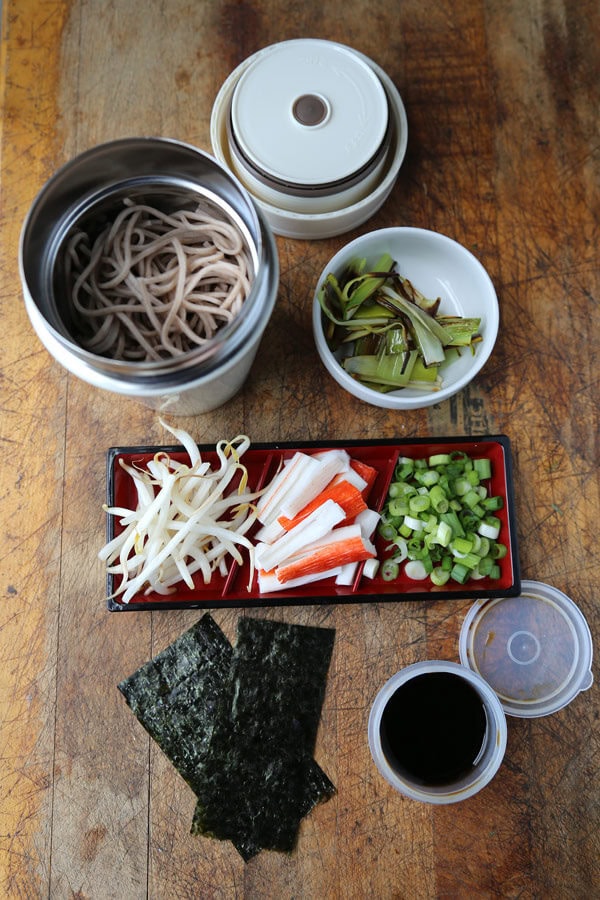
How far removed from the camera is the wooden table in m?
1.63

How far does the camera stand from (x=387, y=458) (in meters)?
1.69

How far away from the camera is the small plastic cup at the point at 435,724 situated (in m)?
1.58

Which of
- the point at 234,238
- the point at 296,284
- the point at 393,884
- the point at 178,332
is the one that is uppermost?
the point at 234,238

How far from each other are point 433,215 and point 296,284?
0.38 meters

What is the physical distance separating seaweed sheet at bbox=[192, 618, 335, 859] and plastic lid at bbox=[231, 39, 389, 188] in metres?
1.03

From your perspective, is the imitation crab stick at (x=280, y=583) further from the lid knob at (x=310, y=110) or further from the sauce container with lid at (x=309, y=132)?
the lid knob at (x=310, y=110)

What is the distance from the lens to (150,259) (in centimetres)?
153

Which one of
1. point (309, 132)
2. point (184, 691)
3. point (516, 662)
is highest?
point (309, 132)

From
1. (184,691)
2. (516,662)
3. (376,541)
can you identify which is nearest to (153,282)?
(376,541)

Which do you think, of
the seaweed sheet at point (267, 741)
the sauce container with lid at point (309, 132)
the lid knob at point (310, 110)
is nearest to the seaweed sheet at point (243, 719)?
the seaweed sheet at point (267, 741)

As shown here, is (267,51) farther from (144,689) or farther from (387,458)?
(144,689)

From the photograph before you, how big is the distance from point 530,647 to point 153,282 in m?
1.19

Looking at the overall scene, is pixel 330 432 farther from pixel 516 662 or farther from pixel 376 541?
pixel 516 662

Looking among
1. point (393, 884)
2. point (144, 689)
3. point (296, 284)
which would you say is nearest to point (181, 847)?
point (144, 689)
